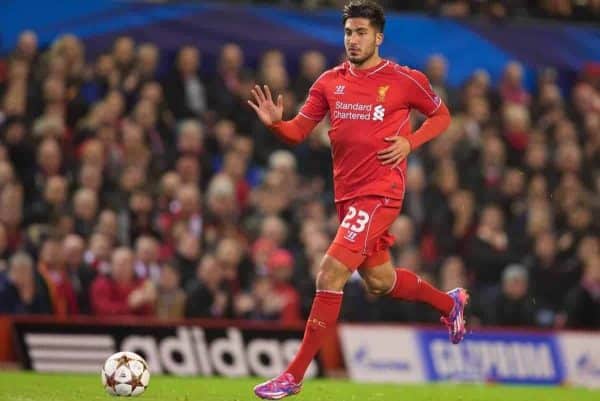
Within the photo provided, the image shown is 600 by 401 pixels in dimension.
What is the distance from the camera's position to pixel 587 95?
69.9 ft

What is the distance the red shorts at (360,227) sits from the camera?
10273 millimetres

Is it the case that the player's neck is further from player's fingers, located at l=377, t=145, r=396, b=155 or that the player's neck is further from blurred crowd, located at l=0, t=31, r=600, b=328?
blurred crowd, located at l=0, t=31, r=600, b=328

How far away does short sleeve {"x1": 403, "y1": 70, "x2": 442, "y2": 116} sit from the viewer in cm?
1069

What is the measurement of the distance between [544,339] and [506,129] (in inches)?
169

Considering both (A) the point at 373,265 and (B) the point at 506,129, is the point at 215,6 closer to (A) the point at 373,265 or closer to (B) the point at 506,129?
(B) the point at 506,129

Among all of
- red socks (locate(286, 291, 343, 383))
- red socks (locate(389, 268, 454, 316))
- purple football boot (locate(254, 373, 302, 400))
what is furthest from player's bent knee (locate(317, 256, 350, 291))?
red socks (locate(389, 268, 454, 316))

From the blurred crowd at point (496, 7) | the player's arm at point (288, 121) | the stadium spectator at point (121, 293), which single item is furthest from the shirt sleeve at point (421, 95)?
the blurred crowd at point (496, 7)

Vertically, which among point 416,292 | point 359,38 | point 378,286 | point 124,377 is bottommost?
point 124,377

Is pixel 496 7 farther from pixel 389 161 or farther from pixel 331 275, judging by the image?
pixel 331 275

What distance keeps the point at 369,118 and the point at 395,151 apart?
0.34 m

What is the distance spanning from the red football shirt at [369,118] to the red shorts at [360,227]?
0.07 m

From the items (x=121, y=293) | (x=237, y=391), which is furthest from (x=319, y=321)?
(x=121, y=293)

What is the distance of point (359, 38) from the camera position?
34.6 feet

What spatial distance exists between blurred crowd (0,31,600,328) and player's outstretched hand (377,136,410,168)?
17.9ft
